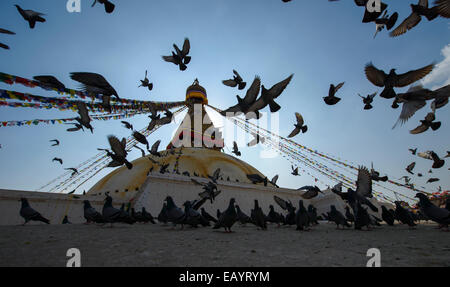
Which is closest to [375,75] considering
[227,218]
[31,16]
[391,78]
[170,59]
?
[391,78]

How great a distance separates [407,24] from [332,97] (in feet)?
7.87

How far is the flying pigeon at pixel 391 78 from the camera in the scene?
5227 millimetres

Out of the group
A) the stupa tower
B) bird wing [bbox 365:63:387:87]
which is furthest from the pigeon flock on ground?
the stupa tower

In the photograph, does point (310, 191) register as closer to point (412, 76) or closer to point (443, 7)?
point (412, 76)

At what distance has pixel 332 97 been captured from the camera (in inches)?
272

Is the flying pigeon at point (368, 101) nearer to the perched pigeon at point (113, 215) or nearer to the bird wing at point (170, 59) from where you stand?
the bird wing at point (170, 59)

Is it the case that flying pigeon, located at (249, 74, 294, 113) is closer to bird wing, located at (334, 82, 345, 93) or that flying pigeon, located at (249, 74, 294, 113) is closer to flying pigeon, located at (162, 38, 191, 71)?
bird wing, located at (334, 82, 345, 93)

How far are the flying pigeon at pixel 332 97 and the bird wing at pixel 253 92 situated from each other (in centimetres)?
226

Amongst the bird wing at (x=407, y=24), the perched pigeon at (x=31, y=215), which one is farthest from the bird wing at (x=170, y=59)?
the perched pigeon at (x=31, y=215)

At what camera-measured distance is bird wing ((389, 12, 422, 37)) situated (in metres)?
5.10

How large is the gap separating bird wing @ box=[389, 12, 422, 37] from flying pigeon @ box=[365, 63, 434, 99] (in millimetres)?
1091
